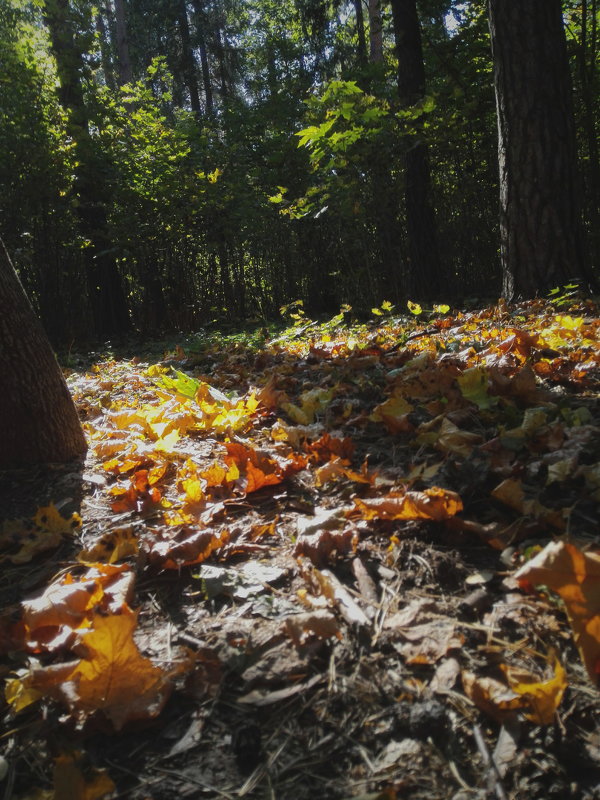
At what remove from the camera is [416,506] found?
1407 millimetres

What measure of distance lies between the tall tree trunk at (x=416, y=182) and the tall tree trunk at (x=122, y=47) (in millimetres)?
15305

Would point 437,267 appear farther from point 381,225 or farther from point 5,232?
point 5,232

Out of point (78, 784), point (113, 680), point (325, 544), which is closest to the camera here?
point (78, 784)

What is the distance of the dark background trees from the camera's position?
669cm

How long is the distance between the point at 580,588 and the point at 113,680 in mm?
846

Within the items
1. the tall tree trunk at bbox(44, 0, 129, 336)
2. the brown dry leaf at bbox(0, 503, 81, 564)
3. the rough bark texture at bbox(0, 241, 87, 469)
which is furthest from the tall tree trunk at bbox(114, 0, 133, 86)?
the brown dry leaf at bbox(0, 503, 81, 564)

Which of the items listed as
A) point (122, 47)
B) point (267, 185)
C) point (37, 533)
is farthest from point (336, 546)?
point (122, 47)

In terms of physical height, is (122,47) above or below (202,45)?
below

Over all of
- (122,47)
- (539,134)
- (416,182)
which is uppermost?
(122,47)

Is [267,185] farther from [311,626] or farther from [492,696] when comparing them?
[492,696]

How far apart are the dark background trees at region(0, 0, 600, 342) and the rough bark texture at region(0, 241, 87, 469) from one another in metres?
3.77

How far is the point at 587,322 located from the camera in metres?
3.20

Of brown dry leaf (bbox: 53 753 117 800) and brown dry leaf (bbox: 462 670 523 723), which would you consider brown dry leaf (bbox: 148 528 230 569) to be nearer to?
brown dry leaf (bbox: 53 753 117 800)

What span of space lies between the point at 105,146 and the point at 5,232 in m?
2.98
